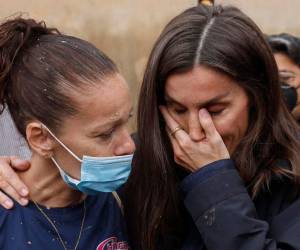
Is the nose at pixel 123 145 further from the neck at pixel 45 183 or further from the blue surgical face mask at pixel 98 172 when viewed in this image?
the neck at pixel 45 183

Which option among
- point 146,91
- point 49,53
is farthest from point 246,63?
point 49,53

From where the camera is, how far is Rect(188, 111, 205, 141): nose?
232 centimetres

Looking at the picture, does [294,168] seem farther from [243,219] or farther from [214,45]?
[214,45]

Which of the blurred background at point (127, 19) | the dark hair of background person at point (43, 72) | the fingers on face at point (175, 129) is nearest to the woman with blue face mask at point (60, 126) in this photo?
the dark hair of background person at point (43, 72)

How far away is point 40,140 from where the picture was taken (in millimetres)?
2203

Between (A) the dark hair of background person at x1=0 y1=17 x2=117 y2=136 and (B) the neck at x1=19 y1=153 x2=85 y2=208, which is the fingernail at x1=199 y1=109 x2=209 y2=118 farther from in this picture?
(B) the neck at x1=19 y1=153 x2=85 y2=208

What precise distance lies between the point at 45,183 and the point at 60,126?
0.72 ft

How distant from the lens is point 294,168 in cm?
225

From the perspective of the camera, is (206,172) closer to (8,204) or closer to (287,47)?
(8,204)

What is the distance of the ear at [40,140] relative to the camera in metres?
2.19

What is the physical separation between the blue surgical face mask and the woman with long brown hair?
0.71 feet

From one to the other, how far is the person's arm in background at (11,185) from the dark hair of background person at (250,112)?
0.49 meters

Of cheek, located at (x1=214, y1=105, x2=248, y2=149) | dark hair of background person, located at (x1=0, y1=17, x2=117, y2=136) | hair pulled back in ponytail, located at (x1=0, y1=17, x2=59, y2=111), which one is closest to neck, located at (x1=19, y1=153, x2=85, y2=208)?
dark hair of background person, located at (x1=0, y1=17, x2=117, y2=136)

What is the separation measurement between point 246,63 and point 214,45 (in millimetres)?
133
